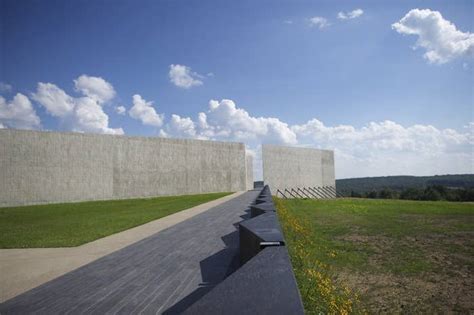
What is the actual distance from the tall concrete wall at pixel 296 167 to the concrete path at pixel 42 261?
34.0 meters

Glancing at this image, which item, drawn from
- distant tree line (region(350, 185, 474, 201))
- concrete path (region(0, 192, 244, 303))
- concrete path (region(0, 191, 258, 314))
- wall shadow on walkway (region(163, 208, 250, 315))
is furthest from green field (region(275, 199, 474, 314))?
distant tree line (region(350, 185, 474, 201))

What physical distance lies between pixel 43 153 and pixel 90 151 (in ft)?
12.6

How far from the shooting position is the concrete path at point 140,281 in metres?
4.20

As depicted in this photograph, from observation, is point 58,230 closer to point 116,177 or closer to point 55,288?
point 55,288

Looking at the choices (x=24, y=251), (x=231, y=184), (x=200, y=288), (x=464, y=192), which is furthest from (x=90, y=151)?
(x=464, y=192)

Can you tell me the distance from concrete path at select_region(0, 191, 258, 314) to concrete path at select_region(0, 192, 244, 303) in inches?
12.5

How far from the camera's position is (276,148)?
43719 mm

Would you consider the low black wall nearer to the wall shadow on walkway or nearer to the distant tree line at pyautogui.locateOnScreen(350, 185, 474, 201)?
the wall shadow on walkway

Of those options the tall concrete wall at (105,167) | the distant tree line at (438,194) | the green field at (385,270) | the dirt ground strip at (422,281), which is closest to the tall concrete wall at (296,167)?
the tall concrete wall at (105,167)

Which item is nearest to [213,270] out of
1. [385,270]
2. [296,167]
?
[385,270]

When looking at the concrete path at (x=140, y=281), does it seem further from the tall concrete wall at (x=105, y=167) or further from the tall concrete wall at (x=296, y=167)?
the tall concrete wall at (x=296, y=167)

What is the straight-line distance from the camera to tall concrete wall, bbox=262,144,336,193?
4250cm

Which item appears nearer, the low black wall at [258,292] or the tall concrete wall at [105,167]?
the low black wall at [258,292]

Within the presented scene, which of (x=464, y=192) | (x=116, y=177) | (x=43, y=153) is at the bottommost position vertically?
(x=464, y=192)
